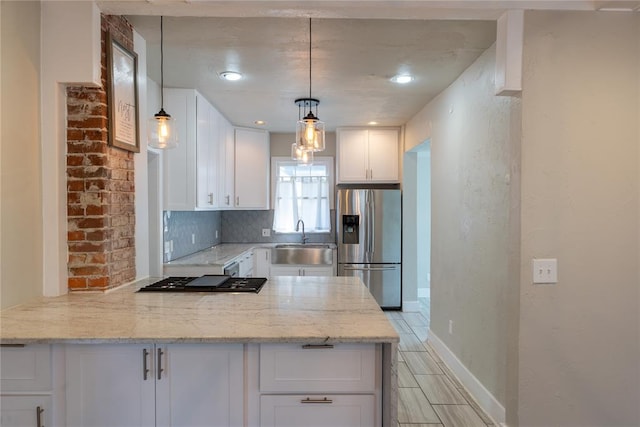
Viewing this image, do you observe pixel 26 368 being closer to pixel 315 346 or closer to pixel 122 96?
pixel 315 346

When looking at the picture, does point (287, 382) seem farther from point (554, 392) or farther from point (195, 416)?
point (554, 392)

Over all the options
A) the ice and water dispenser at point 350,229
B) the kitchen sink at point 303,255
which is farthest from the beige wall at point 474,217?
the kitchen sink at point 303,255

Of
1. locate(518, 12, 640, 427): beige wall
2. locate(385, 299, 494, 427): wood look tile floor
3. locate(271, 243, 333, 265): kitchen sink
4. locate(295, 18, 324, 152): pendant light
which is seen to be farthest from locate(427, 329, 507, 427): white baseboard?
locate(295, 18, 324, 152): pendant light

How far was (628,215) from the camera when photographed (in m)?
1.84

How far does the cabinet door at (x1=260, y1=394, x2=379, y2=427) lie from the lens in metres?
1.50

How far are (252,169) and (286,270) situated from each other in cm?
142

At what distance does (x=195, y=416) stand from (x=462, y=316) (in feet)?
7.25

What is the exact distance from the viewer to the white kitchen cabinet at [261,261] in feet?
16.2

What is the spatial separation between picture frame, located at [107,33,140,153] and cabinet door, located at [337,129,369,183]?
3.11m

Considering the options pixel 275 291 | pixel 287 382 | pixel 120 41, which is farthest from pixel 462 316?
pixel 120 41

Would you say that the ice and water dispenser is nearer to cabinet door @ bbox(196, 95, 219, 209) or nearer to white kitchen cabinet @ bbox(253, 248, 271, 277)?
white kitchen cabinet @ bbox(253, 248, 271, 277)

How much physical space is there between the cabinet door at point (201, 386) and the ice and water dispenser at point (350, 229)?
340 centimetres

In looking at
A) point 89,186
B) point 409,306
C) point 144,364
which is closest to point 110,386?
point 144,364

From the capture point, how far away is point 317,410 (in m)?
1.50
